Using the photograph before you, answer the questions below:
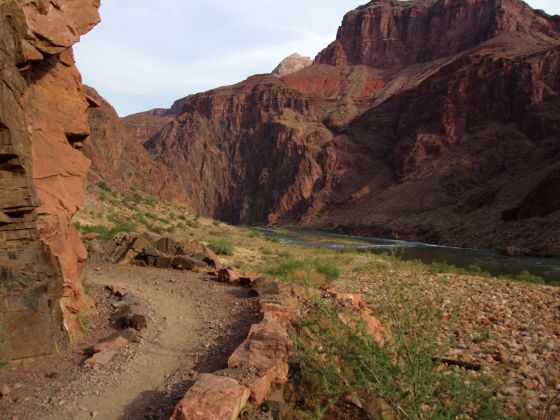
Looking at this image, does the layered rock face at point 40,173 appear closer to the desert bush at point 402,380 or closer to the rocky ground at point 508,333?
the desert bush at point 402,380

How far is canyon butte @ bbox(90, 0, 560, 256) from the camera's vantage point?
156ft

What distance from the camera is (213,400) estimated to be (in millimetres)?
3928

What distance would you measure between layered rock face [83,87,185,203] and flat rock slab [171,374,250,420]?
34.0 meters

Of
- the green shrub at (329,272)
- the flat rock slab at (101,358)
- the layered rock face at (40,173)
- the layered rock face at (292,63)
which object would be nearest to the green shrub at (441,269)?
the green shrub at (329,272)

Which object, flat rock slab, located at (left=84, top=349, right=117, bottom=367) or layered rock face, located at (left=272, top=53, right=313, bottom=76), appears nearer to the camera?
flat rock slab, located at (left=84, top=349, right=117, bottom=367)

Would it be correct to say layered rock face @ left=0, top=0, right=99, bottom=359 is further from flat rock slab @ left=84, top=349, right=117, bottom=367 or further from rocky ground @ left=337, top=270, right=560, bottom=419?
rocky ground @ left=337, top=270, right=560, bottom=419

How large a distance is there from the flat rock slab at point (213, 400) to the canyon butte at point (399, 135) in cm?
3059

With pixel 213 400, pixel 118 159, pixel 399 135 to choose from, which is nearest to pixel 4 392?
pixel 213 400

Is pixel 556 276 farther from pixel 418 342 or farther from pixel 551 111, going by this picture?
pixel 551 111

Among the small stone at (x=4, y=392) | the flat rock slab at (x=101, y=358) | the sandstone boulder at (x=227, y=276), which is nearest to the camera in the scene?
the small stone at (x=4, y=392)

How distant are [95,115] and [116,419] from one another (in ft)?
152

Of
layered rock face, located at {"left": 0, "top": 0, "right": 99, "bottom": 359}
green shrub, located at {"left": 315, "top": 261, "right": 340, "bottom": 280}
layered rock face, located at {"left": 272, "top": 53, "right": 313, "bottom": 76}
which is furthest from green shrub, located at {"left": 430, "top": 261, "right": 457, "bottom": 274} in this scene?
layered rock face, located at {"left": 272, "top": 53, "right": 313, "bottom": 76}

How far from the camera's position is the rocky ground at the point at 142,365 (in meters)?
4.36

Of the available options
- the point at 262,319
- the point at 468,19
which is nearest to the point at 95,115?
the point at 262,319
